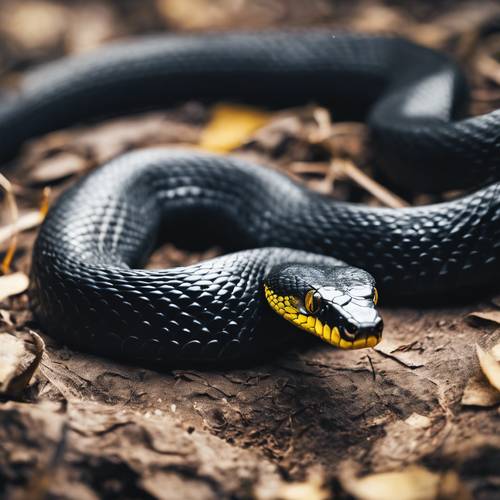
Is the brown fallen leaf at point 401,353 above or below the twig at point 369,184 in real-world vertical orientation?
below

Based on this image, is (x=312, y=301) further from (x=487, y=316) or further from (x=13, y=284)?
(x=13, y=284)

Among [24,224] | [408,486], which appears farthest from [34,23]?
[408,486]

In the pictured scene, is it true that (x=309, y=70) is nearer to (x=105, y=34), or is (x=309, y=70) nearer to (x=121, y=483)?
(x=105, y=34)

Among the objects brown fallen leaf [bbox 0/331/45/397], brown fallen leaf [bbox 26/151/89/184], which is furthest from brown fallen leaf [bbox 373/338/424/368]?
brown fallen leaf [bbox 26/151/89/184]

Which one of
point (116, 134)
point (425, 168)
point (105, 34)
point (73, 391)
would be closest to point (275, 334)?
point (73, 391)

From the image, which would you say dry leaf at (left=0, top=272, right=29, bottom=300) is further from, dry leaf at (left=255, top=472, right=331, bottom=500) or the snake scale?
dry leaf at (left=255, top=472, right=331, bottom=500)

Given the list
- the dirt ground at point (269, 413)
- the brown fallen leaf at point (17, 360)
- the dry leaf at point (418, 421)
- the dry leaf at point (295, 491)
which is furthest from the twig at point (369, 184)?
the brown fallen leaf at point (17, 360)

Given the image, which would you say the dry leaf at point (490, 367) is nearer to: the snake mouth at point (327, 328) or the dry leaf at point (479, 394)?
the dry leaf at point (479, 394)
